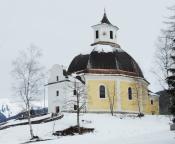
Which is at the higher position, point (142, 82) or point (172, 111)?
point (142, 82)

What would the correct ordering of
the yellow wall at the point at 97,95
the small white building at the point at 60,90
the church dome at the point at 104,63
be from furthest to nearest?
the church dome at the point at 104,63 → the yellow wall at the point at 97,95 → the small white building at the point at 60,90

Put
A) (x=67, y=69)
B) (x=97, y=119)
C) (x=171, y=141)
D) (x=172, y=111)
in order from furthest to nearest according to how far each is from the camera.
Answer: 1. (x=67, y=69)
2. (x=97, y=119)
3. (x=171, y=141)
4. (x=172, y=111)

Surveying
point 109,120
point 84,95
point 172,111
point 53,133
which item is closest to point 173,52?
point 172,111

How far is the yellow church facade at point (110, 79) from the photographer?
70.4 metres

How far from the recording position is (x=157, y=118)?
6444 cm

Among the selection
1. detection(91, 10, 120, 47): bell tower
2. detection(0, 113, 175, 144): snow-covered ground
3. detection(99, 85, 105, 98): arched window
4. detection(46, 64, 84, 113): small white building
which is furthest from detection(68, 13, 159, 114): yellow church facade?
detection(0, 113, 175, 144): snow-covered ground

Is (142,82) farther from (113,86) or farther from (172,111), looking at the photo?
(172,111)

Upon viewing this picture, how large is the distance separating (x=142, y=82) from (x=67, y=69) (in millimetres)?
11035

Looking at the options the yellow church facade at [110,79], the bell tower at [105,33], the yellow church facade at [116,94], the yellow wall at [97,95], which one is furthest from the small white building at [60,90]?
the bell tower at [105,33]

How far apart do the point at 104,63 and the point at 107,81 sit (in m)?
2.50

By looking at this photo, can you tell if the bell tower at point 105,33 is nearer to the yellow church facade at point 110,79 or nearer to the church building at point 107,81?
the yellow church facade at point 110,79

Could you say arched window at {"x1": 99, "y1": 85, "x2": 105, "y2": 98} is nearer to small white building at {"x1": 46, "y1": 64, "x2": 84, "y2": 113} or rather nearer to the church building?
the church building

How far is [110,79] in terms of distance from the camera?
2800 inches

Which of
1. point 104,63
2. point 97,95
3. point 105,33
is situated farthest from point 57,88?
point 105,33
